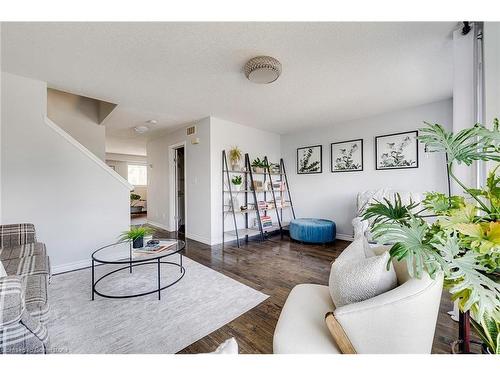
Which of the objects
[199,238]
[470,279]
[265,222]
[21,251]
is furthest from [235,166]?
[470,279]

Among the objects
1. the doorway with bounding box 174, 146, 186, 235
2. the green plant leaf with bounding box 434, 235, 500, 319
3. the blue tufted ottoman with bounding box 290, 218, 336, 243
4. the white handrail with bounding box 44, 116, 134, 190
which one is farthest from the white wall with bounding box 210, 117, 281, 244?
the green plant leaf with bounding box 434, 235, 500, 319

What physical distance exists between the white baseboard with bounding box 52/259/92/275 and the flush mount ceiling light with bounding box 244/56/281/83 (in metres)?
3.04

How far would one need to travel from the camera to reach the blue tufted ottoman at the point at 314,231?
369 cm

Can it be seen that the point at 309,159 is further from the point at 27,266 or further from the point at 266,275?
the point at 27,266

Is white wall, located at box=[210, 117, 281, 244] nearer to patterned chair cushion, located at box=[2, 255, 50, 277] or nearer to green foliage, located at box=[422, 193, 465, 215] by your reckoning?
patterned chair cushion, located at box=[2, 255, 50, 277]

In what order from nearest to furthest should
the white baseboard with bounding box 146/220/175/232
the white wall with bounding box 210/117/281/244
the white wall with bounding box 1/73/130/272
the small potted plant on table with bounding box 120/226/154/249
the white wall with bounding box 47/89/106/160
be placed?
the small potted plant on table with bounding box 120/226/154/249, the white wall with bounding box 1/73/130/272, the white wall with bounding box 47/89/106/160, the white wall with bounding box 210/117/281/244, the white baseboard with bounding box 146/220/175/232

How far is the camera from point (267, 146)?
478 cm

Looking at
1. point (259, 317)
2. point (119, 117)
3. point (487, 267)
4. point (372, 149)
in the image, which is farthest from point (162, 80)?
point (372, 149)

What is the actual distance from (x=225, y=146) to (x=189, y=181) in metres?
1.01

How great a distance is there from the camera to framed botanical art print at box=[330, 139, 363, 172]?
3.87 m

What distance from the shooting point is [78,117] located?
385cm

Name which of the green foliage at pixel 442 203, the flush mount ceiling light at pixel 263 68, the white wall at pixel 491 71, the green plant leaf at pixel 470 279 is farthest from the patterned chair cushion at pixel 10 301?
the white wall at pixel 491 71

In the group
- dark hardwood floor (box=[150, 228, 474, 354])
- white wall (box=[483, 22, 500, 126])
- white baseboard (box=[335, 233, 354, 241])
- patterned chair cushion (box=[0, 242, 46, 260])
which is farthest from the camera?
white baseboard (box=[335, 233, 354, 241])

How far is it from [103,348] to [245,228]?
3048 millimetres
